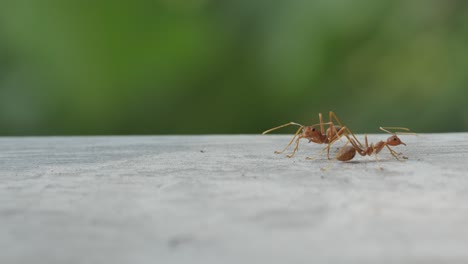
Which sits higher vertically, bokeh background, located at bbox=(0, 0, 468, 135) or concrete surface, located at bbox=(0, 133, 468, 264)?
bokeh background, located at bbox=(0, 0, 468, 135)

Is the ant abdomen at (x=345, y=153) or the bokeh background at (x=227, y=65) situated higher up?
the bokeh background at (x=227, y=65)

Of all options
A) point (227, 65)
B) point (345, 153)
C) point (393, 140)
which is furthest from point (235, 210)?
point (227, 65)

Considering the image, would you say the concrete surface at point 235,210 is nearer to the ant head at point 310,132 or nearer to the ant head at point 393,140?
the ant head at point 393,140

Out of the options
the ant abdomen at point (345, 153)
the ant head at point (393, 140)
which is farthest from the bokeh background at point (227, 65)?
the ant abdomen at point (345, 153)

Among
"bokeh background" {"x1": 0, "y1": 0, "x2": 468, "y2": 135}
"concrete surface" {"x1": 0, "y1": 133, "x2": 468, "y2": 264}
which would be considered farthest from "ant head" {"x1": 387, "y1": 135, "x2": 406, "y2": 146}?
"bokeh background" {"x1": 0, "y1": 0, "x2": 468, "y2": 135}

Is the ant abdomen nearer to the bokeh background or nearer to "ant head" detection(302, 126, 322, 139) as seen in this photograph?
"ant head" detection(302, 126, 322, 139)

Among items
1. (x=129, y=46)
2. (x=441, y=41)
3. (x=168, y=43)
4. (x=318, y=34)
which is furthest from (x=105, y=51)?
(x=441, y=41)

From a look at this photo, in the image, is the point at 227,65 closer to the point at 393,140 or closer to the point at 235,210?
the point at 393,140
